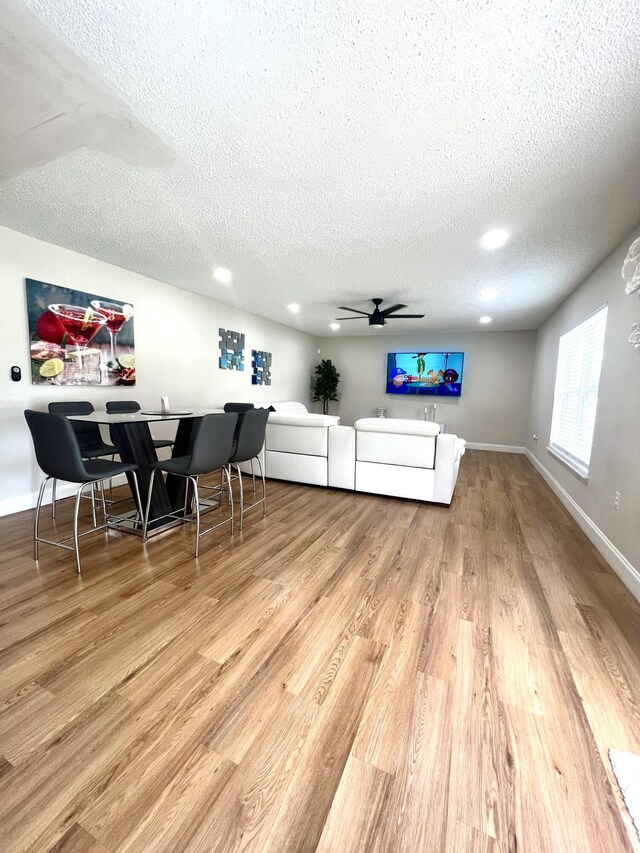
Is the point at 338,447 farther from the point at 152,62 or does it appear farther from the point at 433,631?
the point at 152,62

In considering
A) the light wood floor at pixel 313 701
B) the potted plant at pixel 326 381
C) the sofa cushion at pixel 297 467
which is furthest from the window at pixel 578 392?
the potted plant at pixel 326 381

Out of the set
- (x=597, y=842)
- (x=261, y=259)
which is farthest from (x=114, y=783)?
(x=261, y=259)

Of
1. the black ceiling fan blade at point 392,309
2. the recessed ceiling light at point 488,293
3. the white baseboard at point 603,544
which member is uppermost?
the recessed ceiling light at point 488,293

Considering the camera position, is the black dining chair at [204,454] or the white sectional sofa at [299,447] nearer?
the black dining chair at [204,454]

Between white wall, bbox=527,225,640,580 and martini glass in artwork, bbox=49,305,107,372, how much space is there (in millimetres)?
4658

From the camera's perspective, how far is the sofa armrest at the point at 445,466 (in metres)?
3.34

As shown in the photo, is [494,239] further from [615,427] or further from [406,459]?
[406,459]

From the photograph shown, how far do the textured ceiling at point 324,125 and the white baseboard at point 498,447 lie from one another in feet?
13.9

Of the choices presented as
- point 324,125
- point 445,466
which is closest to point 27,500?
point 324,125

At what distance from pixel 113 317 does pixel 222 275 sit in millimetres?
1264

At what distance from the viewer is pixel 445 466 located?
11.1 feet

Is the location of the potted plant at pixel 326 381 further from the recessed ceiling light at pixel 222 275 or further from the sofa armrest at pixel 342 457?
the sofa armrest at pixel 342 457

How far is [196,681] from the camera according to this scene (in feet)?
4.50

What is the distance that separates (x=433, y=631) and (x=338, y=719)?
2.21ft
